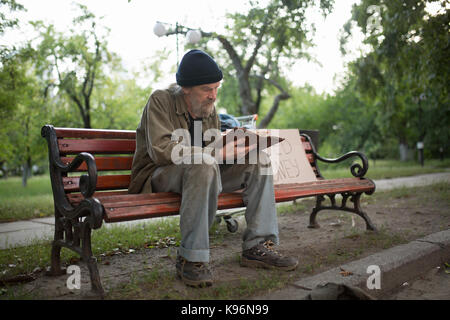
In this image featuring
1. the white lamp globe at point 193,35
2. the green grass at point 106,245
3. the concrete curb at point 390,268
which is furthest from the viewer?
the white lamp globe at point 193,35

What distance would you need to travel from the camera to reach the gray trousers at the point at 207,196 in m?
2.62

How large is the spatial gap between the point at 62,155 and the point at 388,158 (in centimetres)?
4204

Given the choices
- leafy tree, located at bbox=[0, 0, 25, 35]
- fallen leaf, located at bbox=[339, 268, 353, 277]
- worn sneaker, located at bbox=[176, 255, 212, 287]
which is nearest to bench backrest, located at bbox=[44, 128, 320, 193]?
worn sneaker, located at bbox=[176, 255, 212, 287]

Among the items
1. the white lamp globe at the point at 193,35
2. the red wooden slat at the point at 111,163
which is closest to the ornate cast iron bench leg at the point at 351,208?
the red wooden slat at the point at 111,163

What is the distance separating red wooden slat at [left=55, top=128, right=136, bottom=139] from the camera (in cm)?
309

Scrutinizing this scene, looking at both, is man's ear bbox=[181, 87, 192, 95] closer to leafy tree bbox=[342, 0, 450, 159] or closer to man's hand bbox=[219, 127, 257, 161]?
man's hand bbox=[219, 127, 257, 161]

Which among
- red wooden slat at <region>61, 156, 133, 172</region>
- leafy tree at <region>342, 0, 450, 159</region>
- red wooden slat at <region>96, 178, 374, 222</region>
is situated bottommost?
red wooden slat at <region>96, 178, 374, 222</region>

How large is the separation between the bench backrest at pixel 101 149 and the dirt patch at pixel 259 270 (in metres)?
0.67

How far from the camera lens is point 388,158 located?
41.1 m

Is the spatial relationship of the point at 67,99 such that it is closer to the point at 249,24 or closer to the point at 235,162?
the point at 249,24

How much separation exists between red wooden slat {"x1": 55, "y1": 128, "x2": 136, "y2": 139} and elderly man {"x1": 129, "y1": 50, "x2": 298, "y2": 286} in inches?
19.6

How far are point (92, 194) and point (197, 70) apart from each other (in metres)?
1.17

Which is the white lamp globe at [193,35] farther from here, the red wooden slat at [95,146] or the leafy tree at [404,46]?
the red wooden slat at [95,146]

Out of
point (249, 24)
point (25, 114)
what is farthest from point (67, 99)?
point (249, 24)
